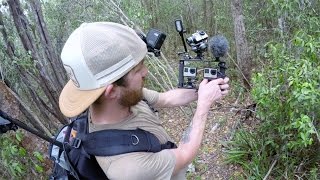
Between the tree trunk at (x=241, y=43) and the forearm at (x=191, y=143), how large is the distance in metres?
3.94

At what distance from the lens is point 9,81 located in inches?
137

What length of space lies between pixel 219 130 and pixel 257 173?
1.36m

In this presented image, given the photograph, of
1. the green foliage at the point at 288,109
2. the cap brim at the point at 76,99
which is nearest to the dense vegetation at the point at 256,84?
the green foliage at the point at 288,109

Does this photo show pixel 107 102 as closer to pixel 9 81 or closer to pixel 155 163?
pixel 155 163

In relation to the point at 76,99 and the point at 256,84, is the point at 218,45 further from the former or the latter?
the point at 256,84

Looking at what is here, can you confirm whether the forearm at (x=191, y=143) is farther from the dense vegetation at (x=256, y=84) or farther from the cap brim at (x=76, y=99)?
the dense vegetation at (x=256, y=84)

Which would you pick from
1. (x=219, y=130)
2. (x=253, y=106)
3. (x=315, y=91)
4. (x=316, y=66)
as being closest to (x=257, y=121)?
(x=253, y=106)

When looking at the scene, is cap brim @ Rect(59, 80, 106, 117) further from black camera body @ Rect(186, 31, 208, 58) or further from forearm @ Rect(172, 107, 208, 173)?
black camera body @ Rect(186, 31, 208, 58)

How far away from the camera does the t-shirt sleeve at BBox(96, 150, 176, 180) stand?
5.12 ft

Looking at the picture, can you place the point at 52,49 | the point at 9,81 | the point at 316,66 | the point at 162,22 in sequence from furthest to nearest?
the point at 162,22 → the point at 52,49 → the point at 9,81 → the point at 316,66

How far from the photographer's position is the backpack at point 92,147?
1.61 m

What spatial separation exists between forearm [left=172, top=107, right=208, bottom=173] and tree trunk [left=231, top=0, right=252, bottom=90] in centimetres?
394

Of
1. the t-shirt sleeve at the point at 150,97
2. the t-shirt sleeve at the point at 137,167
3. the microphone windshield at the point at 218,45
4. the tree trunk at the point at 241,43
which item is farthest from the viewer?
the tree trunk at the point at 241,43

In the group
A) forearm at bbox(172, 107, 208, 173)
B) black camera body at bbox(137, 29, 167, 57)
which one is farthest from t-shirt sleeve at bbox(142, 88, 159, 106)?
forearm at bbox(172, 107, 208, 173)
